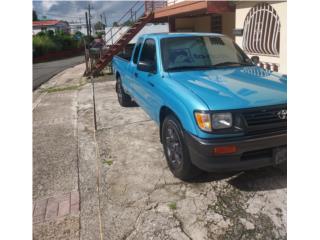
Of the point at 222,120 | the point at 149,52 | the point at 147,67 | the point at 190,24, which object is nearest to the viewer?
the point at 222,120

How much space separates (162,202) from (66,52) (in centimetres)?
3250

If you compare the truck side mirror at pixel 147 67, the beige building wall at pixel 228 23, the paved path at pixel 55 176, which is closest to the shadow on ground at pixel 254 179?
the paved path at pixel 55 176

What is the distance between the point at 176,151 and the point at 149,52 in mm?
1955

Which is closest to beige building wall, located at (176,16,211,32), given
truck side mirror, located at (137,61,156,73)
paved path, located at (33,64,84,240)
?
paved path, located at (33,64,84,240)

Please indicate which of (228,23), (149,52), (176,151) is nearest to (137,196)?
(176,151)

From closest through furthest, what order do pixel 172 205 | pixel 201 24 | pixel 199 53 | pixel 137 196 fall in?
pixel 172 205
pixel 137 196
pixel 199 53
pixel 201 24

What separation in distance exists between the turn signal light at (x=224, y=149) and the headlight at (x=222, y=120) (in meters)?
0.21

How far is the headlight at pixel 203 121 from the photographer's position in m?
2.96

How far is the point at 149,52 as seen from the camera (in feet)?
16.0

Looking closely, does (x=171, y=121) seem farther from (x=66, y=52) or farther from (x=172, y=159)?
(x=66, y=52)

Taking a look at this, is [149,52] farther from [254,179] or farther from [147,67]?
[254,179]

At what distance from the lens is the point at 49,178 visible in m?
3.99

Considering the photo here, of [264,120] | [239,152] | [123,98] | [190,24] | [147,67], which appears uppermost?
[190,24]

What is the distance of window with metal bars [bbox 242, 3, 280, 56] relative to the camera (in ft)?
25.3
